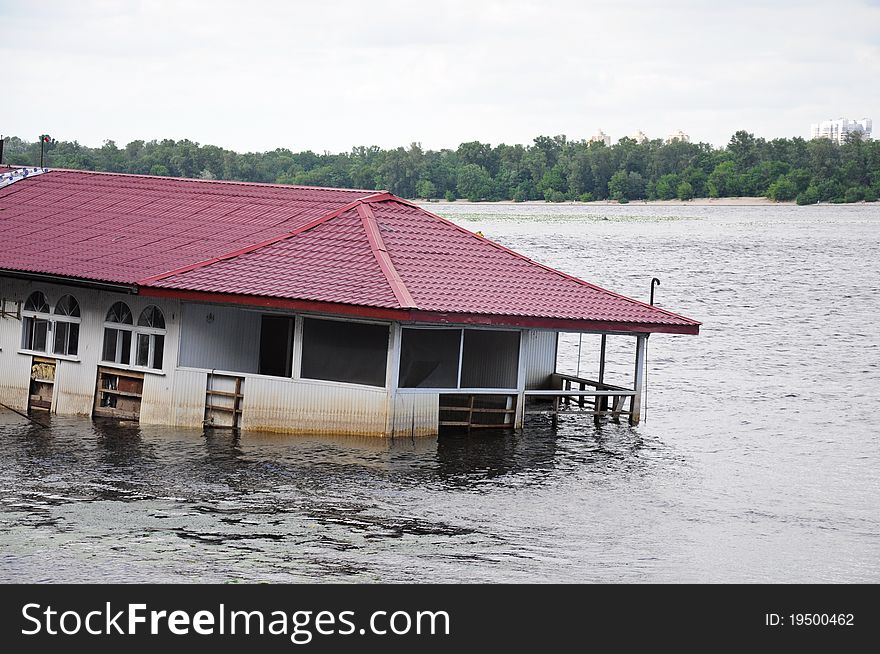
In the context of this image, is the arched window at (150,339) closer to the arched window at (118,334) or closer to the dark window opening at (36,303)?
the arched window at (118,334)

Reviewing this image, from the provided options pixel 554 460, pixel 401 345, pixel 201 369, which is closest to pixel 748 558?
pixel 554 460

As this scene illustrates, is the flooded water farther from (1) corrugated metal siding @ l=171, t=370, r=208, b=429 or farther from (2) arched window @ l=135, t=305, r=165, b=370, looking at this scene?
(2) arched window @ l=135, t=305, r=165, b=370

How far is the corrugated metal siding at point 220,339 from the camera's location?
2564 centimetres

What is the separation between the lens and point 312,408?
24.9m

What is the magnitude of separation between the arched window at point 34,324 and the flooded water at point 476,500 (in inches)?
62.0

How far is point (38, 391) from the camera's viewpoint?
90.3 feet

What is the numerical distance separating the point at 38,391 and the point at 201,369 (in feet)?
13.6

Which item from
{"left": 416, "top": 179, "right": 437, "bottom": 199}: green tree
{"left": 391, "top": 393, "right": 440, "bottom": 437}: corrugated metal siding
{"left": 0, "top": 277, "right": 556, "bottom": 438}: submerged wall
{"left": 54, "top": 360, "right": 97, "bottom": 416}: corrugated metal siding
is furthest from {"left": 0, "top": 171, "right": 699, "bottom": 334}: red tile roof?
{"left": 416, "top": 179, "right": 437, "bottom": 199}: green tree

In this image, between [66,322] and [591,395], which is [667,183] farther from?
[66,322]

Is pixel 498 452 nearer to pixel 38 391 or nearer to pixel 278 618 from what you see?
pixel 38 391

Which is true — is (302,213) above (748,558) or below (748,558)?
above

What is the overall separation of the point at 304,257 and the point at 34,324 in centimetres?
579

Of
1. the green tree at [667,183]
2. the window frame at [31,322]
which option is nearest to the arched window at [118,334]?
the window frame at [31,322]

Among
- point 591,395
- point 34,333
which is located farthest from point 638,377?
point 34,333
